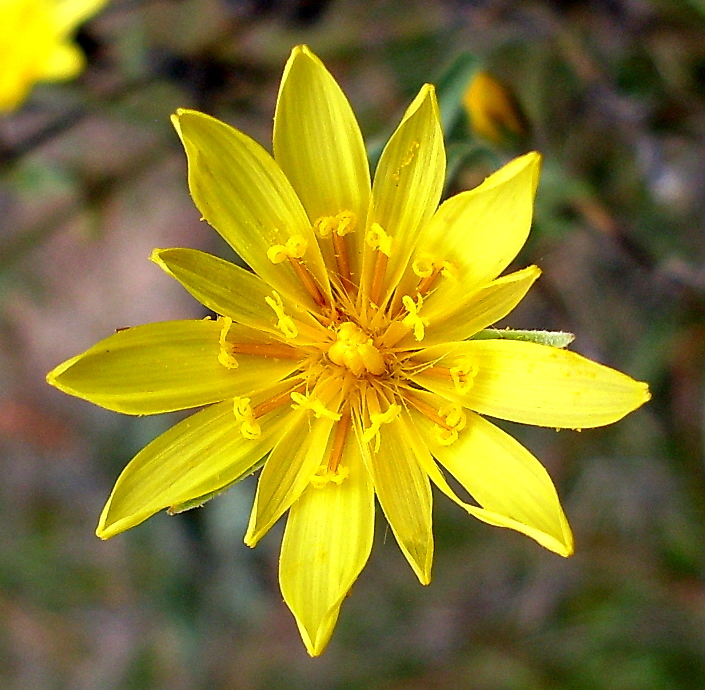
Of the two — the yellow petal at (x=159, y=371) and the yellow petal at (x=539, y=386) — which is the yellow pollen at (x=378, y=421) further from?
the yellow petal at (x=159, y=371)

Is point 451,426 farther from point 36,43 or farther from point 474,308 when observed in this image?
point 36,43

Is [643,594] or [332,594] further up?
[332,594]

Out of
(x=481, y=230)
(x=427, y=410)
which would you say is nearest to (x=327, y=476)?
(x=427, y=410)

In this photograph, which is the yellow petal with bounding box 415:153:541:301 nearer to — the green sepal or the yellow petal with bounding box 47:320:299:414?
the green sepal

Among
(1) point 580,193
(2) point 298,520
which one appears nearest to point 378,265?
(2) point 298,520

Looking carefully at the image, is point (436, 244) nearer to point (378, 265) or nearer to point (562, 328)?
point (378, 265)

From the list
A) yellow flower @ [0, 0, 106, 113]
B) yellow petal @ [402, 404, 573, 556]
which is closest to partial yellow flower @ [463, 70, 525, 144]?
yellow petal @ [402, 404, 573, 556]

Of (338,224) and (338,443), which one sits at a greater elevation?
(338,224)
